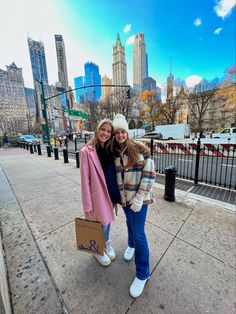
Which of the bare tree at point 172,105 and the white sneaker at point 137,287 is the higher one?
the bare tree at point 172,105

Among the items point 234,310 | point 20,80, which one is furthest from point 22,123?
point 234,310

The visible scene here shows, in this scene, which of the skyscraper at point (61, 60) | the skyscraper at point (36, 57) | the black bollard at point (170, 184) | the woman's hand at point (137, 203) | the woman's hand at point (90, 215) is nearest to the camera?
the woman's hand at point (137, 203)

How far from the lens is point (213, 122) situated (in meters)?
42.2

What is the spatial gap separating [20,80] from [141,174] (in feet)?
241

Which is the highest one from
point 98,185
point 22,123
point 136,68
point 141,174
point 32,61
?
point 136,68

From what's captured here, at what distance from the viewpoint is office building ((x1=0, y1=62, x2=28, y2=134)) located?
5122cm

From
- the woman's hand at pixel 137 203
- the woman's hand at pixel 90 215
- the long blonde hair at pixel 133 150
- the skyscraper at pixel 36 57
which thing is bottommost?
the woman's hand at pixel 90 215

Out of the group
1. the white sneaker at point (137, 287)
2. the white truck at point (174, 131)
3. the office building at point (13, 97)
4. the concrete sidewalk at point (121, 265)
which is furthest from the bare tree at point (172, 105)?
the office building at point (13, 97)

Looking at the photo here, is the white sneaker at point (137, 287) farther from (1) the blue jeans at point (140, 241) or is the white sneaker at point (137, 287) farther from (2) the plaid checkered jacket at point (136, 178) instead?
(2) the plaid checkered jacket at point (136, 178)

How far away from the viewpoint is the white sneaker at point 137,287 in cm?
153

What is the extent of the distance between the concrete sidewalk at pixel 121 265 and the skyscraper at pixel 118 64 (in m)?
70.9

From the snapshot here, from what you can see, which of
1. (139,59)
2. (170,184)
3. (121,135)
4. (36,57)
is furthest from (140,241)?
(139,59)

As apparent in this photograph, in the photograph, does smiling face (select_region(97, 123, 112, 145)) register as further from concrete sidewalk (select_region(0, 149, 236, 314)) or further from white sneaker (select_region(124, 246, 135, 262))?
concrete sidewalk (select_region(0, 149, 236, 314))

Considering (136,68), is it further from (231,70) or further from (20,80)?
(231,70)
